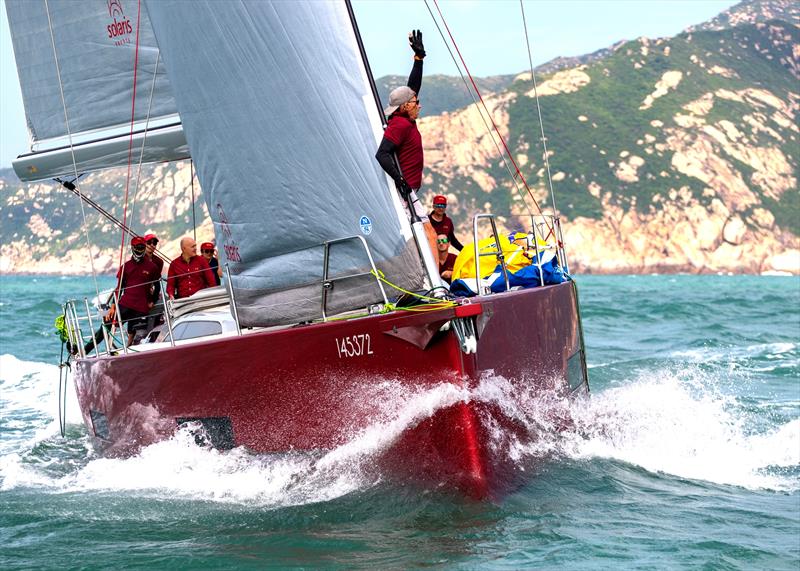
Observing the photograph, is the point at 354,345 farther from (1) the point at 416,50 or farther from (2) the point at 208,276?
(2) the point at 208,276

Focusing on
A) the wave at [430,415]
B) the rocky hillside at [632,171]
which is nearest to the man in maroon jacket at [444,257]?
the wave at [430,415]

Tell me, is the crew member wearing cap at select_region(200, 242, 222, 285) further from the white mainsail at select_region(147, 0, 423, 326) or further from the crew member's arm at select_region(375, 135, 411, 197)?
the crew member's arm at select_region(375, 135, 411, 197)

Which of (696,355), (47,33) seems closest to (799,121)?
(696,355)

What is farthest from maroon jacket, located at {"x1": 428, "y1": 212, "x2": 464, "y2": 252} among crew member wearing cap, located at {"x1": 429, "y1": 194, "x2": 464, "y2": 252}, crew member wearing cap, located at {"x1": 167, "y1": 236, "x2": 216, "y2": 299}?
crew member wearing cap, located at {"x1": 167, "y1": 236, "x2": 216, "y2": 299}

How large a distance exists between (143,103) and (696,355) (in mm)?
9820

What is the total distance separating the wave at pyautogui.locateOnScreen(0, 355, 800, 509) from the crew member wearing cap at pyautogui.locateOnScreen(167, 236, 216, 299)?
162 centimetres

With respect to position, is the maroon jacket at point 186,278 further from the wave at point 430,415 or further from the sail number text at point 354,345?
the sail number text at point 354,345

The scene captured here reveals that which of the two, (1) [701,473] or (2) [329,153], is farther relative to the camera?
(1) [701,473]

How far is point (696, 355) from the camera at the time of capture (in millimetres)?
16766

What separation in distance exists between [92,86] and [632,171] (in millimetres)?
96537

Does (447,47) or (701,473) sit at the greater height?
(447,47)

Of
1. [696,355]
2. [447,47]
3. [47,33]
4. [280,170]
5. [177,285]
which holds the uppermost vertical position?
[47,33]

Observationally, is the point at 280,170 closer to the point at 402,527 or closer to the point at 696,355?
the point at 402,527

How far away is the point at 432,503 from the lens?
636cm
